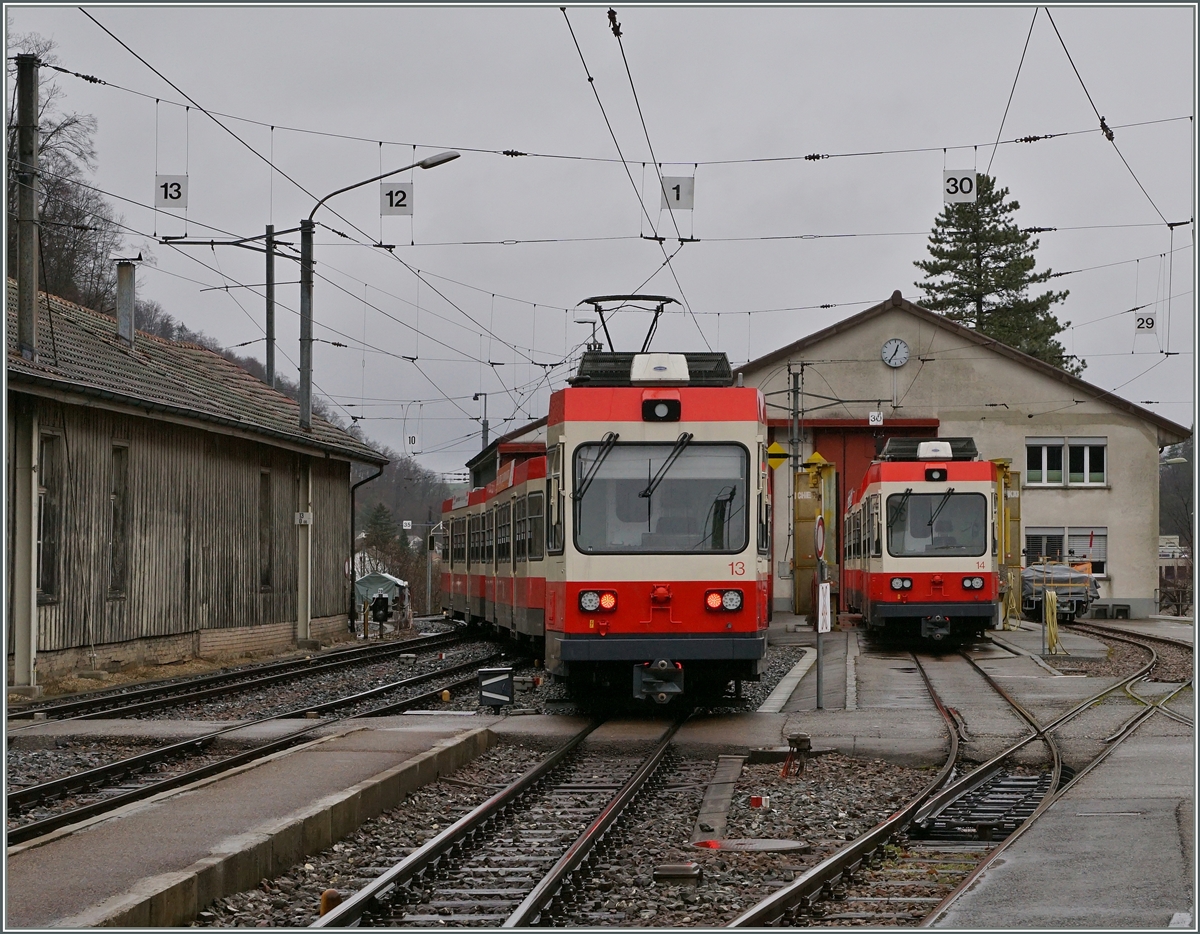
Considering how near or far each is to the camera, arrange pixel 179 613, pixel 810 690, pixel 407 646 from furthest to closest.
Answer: pixel 407 646 < pixel 179 613 < pixel 810 690

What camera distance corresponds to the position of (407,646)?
3212 centimetres

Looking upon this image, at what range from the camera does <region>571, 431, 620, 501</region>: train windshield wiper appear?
1541cm

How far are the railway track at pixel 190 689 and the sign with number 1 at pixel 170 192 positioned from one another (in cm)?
737

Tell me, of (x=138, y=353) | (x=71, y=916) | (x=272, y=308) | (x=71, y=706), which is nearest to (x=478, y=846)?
(x=71, y=916)

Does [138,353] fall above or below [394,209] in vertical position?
below

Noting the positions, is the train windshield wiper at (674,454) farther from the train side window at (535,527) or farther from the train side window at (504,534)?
the train side window at (504,534)

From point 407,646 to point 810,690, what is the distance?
14100 mm

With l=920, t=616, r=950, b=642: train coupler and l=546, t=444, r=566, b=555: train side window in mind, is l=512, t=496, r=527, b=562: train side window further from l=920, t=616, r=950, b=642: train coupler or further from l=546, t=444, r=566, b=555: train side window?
l=920, t=616, r=950, b=642: train coupler

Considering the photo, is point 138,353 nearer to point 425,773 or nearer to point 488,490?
point 488,490

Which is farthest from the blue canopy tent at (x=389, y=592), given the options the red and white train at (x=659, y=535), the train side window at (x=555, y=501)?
the red and white train at (x=659, y=535)

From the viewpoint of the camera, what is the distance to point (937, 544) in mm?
26844

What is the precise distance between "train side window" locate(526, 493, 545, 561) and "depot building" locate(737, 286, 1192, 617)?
28.9 metres

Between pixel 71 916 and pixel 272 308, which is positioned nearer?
pixel 71 916

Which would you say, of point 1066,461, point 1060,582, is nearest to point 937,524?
point 1060,582
